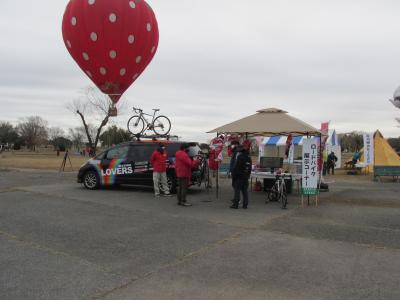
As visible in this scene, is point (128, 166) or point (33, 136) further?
point (33, 136)

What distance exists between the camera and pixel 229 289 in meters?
4.73

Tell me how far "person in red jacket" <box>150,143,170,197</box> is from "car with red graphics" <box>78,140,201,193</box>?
1.30ft

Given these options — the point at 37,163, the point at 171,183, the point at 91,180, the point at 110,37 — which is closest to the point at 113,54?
the point at 110,37

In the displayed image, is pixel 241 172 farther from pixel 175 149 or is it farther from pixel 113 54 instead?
pixel 113 54

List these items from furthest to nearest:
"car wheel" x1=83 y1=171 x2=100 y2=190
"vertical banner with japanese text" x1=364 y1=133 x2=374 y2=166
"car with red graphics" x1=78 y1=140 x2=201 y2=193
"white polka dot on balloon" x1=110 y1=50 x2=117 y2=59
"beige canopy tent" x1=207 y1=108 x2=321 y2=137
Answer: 1. "vertical banner with japanese text" x1=364 y1=133 x2=374 y2=166
2. "car wheel" x1=83 y1=171 x2=100 y2=190
3. "car with red graphics" x1=78 y1=140 x2=201 y2=193
4. "beige canopy tent" x1=207 y1=108 x2=321 y2=137
5. "white polka dot on balloon" x1=110 y1=50 x2=117 y2=59

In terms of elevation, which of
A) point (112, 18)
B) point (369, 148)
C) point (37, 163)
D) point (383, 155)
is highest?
point (112, 18)

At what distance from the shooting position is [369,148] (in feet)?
74.7

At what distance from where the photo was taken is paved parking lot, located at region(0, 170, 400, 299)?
473cm

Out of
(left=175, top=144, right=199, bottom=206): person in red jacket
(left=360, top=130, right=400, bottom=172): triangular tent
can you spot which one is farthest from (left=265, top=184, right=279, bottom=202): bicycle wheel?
(left=360, top=130, right=400, bottom=172): triangular tent

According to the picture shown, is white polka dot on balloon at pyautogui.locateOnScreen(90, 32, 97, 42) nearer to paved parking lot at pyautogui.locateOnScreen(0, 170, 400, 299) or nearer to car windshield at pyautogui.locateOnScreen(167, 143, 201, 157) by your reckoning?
car windshield at pyautogui.locateOnScreen(167, 143, 201, 157)

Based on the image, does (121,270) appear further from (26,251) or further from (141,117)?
(141,117)

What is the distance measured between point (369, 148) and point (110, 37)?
1662 centimetres

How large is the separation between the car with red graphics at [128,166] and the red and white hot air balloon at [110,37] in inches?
90.2

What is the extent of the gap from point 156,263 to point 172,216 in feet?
12.2
